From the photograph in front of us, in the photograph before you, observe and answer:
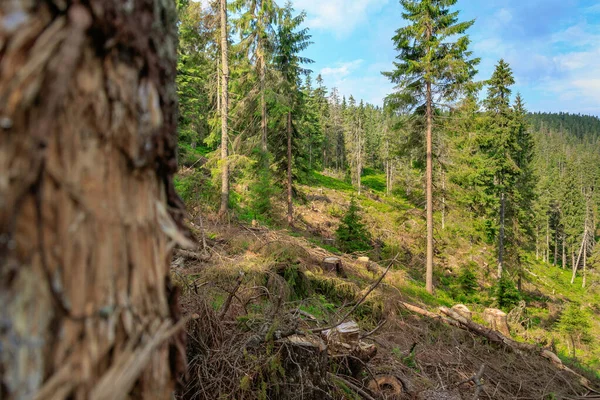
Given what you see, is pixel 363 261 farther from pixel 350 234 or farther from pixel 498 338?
pixel 498 338

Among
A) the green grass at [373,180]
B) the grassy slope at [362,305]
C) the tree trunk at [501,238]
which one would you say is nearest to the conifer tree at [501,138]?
the tree trunk at [501,238]

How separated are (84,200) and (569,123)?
186 meters

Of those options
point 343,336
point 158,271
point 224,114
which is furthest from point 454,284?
point 158,271

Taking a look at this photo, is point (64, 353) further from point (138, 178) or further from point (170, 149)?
point (170, 149)

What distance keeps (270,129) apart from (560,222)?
51902 mm

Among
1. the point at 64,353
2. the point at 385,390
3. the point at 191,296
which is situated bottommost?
the point at 385,390

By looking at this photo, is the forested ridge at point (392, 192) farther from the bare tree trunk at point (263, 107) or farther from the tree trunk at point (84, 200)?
the tree trunk at point (84, 200)

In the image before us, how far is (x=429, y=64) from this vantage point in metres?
13.0

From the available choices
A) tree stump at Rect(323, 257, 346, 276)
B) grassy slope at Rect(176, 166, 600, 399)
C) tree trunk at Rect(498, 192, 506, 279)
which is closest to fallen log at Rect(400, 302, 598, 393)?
grassy slope at Rect(176, 166, 600, 399)

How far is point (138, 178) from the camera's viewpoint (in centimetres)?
82

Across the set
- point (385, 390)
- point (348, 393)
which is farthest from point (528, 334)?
point (348, 393)

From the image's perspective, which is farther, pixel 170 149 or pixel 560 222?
pixel 560 222

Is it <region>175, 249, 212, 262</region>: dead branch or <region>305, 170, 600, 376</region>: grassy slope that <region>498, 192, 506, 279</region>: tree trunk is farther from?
<region>175, 249, 212, 262</region>: dead branch

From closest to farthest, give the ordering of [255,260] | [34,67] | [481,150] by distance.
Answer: [34,67] → [255,260] → [481,150]
